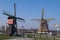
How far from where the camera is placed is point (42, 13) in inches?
2557

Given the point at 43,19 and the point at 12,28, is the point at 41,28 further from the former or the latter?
the point at 12,28

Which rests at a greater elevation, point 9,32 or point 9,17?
point 9,17

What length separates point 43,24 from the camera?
6394 centimetres

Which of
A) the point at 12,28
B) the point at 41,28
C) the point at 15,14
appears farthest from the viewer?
the point at 41,28

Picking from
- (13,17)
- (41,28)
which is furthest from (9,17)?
(41,28)

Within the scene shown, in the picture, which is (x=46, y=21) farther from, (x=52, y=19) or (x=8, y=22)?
(x=8, y=22)

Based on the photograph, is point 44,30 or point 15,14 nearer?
point 15,14

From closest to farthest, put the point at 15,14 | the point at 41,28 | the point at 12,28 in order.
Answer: the point at 12,28 < the point at 15,14 < the point at 41,28

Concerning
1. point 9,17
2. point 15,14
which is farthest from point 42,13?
point 9,17

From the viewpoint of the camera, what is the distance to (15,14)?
59.5 metres

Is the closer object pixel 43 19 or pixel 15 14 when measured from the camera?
pixel 15 14

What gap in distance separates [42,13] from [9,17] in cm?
1432

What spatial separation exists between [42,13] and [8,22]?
15110 millimetres

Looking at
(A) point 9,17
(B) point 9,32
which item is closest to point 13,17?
(A) point 9,17
